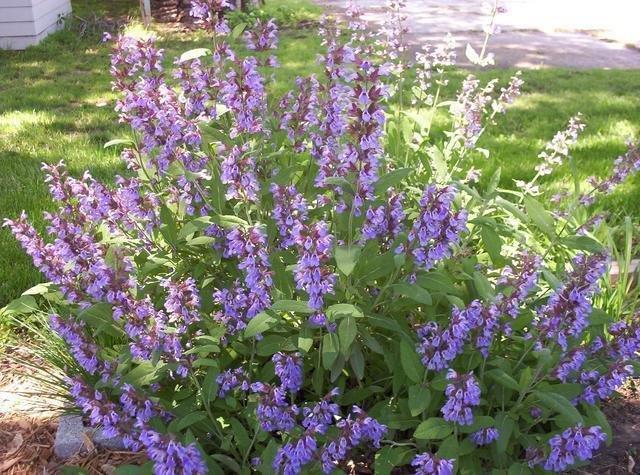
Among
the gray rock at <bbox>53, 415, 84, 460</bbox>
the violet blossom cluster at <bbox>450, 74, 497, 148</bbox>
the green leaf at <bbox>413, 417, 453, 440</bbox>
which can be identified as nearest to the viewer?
the green leaf at <bbox>413, 417, 453, 440</bbox>

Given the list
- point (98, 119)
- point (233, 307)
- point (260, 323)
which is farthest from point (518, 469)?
point (98, 119)

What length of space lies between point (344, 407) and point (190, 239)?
890 millimetres

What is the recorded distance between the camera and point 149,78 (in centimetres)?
262

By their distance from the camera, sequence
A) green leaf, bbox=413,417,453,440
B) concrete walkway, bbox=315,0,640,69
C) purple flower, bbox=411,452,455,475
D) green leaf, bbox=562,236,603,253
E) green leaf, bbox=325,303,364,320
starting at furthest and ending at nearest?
1. concrete walkway, bbox=315,0,640,69
2. green leaf, bbox=562,236,603,253
3. green leaf, bbox=413,417,453,440
4. green leaf, bbox=325,303,364,320
5. purple flower, bbox=411,452,455,475

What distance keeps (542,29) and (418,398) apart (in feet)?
33.2

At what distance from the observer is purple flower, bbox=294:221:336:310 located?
208cm

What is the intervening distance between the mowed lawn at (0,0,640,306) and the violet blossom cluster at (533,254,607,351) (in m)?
2.70

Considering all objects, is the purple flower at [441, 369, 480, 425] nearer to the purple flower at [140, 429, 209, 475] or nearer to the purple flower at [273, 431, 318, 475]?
the purple flower at [273, 431, 318, 475]

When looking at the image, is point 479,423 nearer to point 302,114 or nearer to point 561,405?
point 561,405

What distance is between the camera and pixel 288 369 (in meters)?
2.38

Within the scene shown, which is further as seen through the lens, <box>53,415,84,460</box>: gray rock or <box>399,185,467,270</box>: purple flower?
<box>53,415,84,460</box>: gray rock

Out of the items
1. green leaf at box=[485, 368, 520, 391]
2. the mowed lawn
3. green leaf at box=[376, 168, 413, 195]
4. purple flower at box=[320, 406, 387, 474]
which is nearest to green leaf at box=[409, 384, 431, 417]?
purple flower at box=[320, 406, 387, 474]

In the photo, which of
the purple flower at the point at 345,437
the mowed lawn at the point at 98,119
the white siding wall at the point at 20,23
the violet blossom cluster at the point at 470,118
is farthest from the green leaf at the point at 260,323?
the white siding wall at the point at 20,23

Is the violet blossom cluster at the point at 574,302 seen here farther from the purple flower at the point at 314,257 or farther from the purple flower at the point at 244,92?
the purple flower at the point at 244,92
